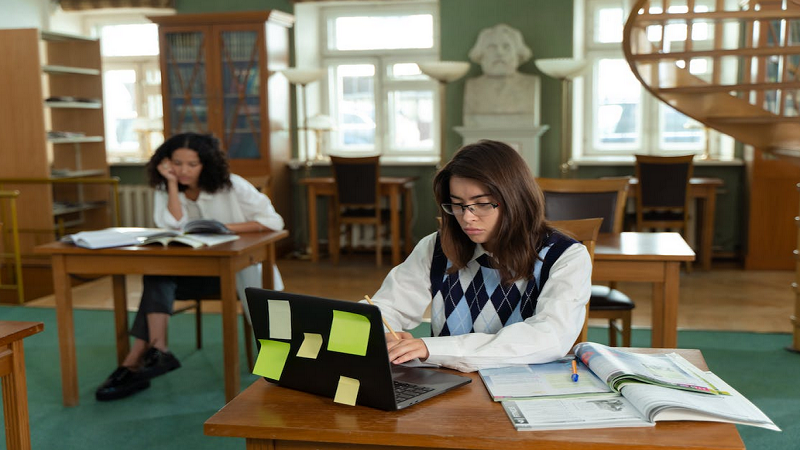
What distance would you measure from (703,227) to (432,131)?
92.5 inches

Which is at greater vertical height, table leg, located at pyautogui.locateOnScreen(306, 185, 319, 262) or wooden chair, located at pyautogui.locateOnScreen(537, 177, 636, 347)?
wooden chair, located at pyautogui.locateOnScreen(537, 177, 636, 347)

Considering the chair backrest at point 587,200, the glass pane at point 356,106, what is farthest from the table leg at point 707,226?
the glass pane at point 356,106

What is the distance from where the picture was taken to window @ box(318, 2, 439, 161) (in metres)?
6.70

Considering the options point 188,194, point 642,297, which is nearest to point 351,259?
point 642,297

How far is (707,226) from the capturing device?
220 inches

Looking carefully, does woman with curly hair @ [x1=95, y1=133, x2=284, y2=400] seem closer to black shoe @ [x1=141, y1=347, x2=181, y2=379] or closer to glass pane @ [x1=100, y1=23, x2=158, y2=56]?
black shoe @ [x1=141, y1=347, x2=181, y2=379]

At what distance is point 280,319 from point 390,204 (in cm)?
503

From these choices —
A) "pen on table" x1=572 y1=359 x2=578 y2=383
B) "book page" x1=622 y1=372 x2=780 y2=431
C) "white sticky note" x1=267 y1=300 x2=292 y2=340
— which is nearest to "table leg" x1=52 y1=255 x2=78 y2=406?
"white sticky note" x1=267 y1=300 x2=292 y2=340

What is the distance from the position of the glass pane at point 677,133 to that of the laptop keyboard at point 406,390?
5575 mm

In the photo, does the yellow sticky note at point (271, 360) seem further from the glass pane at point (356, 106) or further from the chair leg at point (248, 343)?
the glass pane at point (356, 106)

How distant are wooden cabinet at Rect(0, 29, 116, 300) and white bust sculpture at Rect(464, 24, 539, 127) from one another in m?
2.85

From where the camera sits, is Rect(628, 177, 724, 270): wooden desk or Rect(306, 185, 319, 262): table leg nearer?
Rect(628, 177, 724, 270): wooden desk

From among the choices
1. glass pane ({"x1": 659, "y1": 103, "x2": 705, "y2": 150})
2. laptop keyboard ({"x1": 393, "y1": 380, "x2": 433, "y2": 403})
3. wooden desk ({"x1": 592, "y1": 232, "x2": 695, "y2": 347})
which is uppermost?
glass pane ({"x1": 659, "y1": 103, "x2": 705, "y2": 150})

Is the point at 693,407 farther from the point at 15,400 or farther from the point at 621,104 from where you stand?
the point at 621,104
